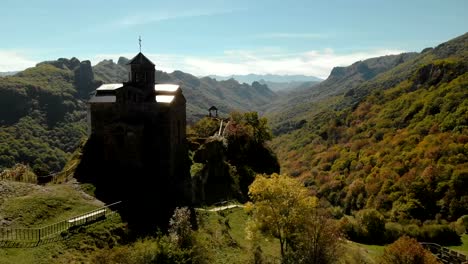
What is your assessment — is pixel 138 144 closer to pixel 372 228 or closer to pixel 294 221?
pixel 294 221

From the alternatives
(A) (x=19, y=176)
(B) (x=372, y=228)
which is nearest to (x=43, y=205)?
(A) (x=19, y=176)

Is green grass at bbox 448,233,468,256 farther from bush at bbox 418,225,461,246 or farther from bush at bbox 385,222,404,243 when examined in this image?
bush at bbox 385,222,404,243

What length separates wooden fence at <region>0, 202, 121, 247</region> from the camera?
28.3 m

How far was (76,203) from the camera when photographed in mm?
36094

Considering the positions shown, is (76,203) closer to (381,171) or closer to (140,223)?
(140,223)

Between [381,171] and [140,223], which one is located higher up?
[140,223]

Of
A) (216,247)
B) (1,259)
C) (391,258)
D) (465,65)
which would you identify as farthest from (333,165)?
(1,259)

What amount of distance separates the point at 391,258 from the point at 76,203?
3067 cm

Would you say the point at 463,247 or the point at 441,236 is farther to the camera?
the point at 441,236

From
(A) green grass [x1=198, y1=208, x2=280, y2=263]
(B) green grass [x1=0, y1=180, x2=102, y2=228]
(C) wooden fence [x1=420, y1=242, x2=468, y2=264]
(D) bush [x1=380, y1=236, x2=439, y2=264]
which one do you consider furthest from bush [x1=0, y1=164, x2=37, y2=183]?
(C) wooden fence [x1=420, y1=242, x2=468, y2=264]

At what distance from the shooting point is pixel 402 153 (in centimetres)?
11925

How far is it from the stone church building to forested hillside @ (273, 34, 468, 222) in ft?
203

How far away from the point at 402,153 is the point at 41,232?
10786cm

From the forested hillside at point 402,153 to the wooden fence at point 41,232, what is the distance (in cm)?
7246
